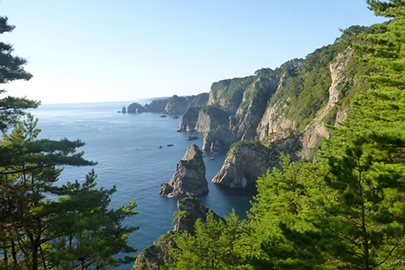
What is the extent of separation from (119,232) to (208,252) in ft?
27.7

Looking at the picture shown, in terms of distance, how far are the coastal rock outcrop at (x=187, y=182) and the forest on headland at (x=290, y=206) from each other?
5286 centimetres

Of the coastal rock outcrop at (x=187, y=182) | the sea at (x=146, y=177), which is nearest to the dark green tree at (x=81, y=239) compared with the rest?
the sea at (x=146, y=177)

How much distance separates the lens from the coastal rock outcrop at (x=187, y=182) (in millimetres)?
79438

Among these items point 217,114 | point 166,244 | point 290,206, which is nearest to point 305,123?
point 166,244

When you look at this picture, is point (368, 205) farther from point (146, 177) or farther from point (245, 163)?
point (146, 177)

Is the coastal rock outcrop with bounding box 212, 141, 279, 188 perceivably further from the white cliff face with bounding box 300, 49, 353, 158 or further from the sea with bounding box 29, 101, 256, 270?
the white cliff face with bounding box 300, 49, 353, 158

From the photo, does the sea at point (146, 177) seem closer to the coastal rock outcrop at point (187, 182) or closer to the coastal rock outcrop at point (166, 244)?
the coastal rock outcrop at point (187, 182)

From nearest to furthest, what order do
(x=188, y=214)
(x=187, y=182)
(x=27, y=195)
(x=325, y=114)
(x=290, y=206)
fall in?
(x=27, y=195) < (x=290, y=206) < (x=188, y=214) < (x=325, y=114) < (x=187, y=182)

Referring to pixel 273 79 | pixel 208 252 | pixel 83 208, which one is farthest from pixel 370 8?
pixel 273 79

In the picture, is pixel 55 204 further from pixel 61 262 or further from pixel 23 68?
pixel 23 68

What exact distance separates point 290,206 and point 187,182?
6413 centimetres

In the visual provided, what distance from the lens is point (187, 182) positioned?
265 feet

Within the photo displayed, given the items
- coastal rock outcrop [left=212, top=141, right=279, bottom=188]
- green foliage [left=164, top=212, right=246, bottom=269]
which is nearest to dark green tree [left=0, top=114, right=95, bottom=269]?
green foliage [left=164, top=212, right=246, bottom=269]

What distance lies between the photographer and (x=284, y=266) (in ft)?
37.2
